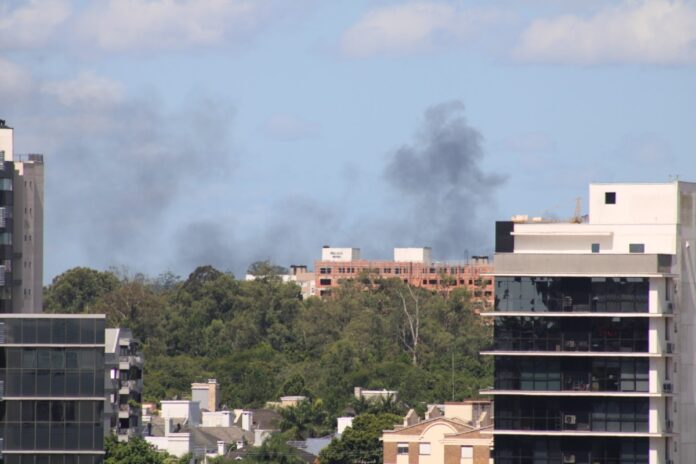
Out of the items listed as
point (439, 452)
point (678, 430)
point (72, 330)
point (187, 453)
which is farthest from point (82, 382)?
point (187, 453)

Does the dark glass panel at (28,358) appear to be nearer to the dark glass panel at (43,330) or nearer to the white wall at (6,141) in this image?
the dark glass panel at (43,330)

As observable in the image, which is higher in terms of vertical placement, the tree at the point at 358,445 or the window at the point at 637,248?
the window at the point at 637,248

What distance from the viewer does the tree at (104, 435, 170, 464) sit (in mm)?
137500

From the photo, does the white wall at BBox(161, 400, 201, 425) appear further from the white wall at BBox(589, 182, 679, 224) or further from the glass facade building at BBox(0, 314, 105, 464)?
the white wall at BBox(589, 182, 679, 224)

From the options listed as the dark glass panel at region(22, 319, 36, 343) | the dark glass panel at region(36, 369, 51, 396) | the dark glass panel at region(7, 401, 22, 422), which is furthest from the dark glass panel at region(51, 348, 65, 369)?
the dark glass panel at region(7, 401, 22, 422)

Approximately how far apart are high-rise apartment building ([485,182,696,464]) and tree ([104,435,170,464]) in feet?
123

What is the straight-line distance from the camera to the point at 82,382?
106562 millimetres

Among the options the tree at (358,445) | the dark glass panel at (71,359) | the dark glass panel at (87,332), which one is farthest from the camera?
the tree at (358,445)

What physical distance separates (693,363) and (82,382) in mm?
28346

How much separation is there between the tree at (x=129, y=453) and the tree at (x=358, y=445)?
30250 millimetres

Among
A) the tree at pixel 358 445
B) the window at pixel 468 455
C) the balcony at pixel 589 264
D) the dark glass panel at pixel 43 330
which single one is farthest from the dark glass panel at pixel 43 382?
the tree at pixel 358 445

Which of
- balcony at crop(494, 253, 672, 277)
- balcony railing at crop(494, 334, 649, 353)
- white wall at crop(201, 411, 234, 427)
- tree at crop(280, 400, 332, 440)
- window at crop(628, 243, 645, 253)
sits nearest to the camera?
balcony railing at crop(494, 334, 649, 353)

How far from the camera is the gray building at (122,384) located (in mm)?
153125

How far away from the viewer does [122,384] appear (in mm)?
159875
